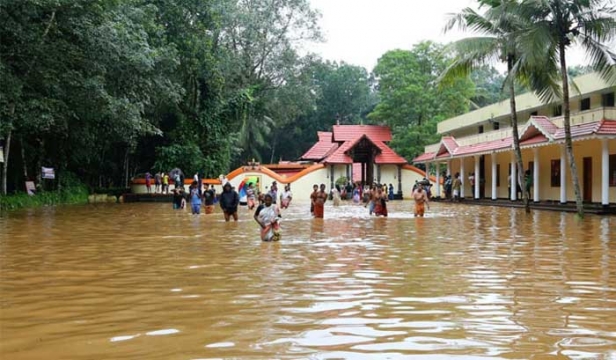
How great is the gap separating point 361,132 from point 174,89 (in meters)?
19.7

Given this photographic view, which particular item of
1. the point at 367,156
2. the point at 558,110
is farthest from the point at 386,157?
the point at 558,110

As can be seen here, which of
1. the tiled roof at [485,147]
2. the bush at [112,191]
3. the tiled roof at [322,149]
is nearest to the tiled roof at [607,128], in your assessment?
the tiled roof at [485,147]

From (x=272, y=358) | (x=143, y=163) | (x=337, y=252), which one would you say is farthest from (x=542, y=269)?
(x=143, y=163)

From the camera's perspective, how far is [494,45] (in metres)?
24.2

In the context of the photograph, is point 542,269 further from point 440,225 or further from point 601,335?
point 440,225

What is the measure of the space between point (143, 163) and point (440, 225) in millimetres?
35387

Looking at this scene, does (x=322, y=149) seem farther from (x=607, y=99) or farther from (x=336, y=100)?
(x=607, y=99)

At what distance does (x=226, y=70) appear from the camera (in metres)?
48.4

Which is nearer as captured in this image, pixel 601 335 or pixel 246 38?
pixel 601 335

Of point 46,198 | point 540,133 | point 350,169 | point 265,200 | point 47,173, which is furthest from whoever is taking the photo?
point 350,169

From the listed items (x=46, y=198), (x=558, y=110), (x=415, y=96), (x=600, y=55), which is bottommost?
(x=46, y=198)

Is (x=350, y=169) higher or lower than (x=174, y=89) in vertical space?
lower

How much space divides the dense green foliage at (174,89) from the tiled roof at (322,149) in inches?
168

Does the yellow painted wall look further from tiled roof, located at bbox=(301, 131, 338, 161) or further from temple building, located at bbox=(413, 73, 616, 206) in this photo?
tiled roof, located at bbox=(301, 131, 338, 161)
